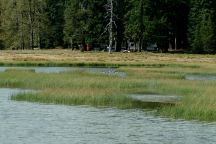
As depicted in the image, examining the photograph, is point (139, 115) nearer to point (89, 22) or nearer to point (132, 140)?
point (132, 140)

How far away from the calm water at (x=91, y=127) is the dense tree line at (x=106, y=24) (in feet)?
242

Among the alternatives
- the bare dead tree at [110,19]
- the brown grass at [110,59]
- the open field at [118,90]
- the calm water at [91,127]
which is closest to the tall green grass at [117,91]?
the open field at [118,90]

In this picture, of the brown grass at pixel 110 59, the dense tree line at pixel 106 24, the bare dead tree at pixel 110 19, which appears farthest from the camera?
the dense tree line at pixel 106 24

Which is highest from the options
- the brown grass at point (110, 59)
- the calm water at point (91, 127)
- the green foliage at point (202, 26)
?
the green foliage at point (202, 26)

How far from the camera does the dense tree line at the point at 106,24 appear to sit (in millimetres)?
108625

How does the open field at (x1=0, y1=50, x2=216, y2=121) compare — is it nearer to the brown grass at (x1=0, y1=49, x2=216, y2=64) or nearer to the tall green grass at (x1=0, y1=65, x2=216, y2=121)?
the tall green grass at (x1=0, y1=65, x2=216, y2=121)

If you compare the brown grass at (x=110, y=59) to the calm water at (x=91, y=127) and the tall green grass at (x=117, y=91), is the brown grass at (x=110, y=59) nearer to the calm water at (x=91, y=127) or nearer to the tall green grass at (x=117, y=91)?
the tall green grass at (x=117, y=91)

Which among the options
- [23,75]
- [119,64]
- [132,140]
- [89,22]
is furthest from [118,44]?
[132,140]

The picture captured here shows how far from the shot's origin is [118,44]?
119m

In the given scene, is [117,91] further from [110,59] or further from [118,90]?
[110,59]

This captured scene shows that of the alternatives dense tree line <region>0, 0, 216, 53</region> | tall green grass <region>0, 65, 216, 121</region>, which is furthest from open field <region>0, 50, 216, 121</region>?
dense tree line <region>0, 0, 216, 53</region>

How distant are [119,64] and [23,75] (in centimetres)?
2646

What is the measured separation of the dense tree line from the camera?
109 metres

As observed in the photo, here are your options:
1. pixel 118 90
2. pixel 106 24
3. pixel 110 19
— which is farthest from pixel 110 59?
pixel 118 90
